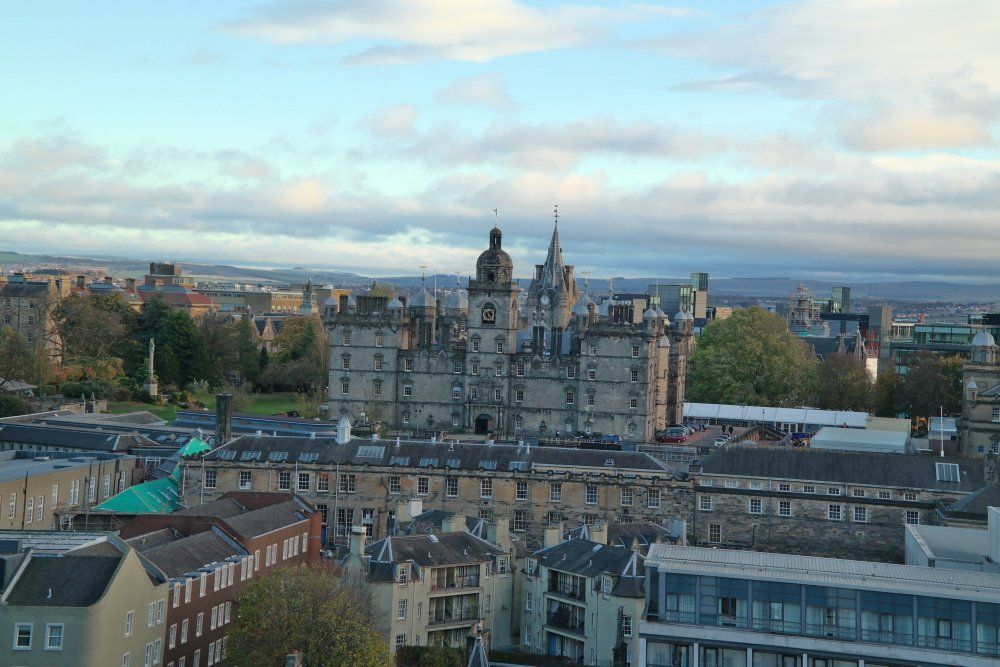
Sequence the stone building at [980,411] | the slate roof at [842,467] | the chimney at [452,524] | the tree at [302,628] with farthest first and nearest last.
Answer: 1. the stone building at [980,411]
2. the slate roof at [842,467]
3. the chimney at [452,524]
4. the tree at [302,628]

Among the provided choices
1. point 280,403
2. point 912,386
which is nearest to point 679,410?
point 912,386

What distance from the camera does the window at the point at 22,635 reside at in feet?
147

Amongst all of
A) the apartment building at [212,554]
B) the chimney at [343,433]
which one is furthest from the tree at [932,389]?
the apartment building at [212,554]

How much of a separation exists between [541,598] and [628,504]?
16262 mm

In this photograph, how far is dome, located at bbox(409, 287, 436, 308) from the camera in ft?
381

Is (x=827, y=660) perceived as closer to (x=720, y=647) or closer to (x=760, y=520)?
(x=720, y=647)

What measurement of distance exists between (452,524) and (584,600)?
28.7 feet

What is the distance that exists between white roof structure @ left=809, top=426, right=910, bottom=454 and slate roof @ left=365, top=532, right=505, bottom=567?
Answer: 124ft

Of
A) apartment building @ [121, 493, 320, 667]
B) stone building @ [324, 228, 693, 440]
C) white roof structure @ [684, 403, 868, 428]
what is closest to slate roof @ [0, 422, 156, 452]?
apartment building @ [121, 493, 320, 667]

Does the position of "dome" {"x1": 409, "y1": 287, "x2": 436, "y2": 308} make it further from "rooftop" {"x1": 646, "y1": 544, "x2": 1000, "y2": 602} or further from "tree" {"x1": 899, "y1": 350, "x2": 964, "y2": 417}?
"rooftop" {"x1": 646, "y1": 544, "x2": 1000, "y2": 602}

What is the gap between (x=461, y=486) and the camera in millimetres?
76438

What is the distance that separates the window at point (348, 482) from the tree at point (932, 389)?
67.5 meters

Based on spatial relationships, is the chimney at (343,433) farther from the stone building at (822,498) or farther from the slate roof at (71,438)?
the stone building at (822,498)

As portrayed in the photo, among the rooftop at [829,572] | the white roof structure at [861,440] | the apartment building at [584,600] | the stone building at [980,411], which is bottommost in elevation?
the apartment building at [584,600]
